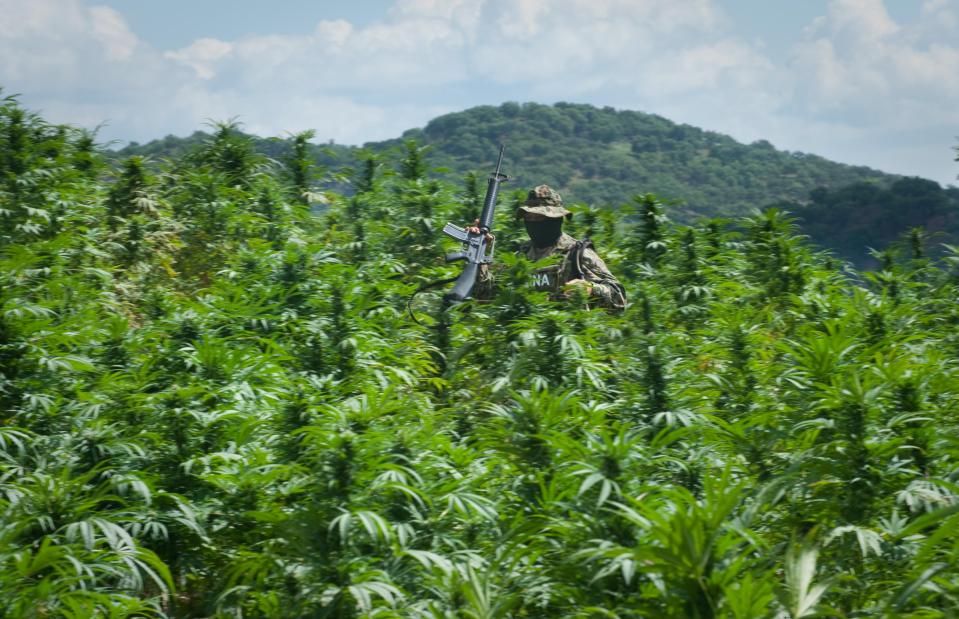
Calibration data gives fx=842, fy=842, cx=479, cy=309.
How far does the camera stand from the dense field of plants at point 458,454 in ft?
8.08

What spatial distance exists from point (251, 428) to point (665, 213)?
501 cm

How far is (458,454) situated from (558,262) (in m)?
3.48

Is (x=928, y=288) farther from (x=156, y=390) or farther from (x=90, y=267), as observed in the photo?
(x=90, y=267)

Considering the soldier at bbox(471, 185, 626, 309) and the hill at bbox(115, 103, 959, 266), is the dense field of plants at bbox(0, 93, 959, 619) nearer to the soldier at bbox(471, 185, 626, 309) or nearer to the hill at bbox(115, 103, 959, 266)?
the soldier at bbox(471, 185, 626, 309)

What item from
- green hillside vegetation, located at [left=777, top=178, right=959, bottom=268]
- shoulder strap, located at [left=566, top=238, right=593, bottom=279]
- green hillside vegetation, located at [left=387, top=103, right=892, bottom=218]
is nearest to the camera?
shoulder strap, located at [left=566, top=238, right=593, bottom=279]

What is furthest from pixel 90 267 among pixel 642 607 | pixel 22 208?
pixel 642 607

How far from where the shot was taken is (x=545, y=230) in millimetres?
6926

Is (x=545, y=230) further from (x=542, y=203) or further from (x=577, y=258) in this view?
(x=577, y=258)

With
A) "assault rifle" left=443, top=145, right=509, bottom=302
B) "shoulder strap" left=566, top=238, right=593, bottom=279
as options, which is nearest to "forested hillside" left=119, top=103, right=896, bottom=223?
"assault rifle" left=443, top=145, right=509, bottom=302

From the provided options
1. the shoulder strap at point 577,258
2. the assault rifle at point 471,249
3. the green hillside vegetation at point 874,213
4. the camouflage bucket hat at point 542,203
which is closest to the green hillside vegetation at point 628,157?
the green hillside vegetation at point 874,213

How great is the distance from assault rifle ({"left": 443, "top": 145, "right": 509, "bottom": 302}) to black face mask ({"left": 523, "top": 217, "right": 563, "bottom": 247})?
45 centimetres

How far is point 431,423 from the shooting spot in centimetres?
339

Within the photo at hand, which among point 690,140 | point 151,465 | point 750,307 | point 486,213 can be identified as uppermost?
point 690,140

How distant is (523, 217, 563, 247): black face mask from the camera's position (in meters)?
6.88
